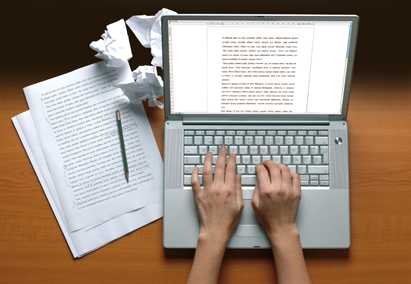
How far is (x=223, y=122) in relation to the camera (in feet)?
2.46

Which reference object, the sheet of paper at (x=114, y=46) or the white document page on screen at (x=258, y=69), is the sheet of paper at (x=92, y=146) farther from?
the white document page on screen at (x=258, y=69)

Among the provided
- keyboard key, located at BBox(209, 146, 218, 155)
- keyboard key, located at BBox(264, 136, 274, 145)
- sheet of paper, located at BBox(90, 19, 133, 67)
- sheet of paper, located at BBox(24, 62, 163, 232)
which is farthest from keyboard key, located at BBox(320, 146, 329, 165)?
sheet of paper, located at BBox(90, 19, 133, 67)

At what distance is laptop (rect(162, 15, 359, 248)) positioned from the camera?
0.69 metres

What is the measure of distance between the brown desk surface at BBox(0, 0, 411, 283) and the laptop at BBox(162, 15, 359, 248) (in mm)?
53

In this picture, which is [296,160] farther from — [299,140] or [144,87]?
[144,87]

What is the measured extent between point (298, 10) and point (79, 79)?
497mm

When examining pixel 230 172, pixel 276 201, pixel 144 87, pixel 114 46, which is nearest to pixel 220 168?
pixel 230 172

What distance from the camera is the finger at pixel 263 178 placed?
0.71 meters

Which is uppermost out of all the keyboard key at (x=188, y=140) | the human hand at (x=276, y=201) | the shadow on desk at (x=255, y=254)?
the keyboard key at (x=188, y=140)

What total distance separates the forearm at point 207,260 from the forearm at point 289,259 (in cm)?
11

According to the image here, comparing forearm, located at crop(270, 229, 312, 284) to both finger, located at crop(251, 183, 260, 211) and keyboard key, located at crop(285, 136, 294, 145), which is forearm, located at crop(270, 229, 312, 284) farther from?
keyboard key, located at crop(285, 136, 294, 145)

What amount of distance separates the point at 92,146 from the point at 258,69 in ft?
1.24

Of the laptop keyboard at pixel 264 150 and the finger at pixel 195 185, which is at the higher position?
the laptop keyboard at pixel 264 150

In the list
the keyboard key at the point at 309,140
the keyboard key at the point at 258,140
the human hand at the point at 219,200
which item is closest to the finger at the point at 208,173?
the human hand at the point at 219,200
